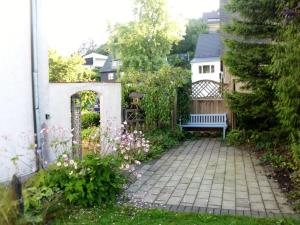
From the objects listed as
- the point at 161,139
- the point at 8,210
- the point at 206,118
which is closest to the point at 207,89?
the point at 206,118

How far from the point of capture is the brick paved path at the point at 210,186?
17.0 feet

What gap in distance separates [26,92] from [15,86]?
0.31m

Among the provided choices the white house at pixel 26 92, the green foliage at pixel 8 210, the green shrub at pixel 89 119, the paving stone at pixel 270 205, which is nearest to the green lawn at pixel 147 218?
the paving stone at pixel 270 205

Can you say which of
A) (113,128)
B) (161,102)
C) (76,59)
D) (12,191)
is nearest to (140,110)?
(161,102)

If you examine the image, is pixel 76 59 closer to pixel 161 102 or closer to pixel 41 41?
pixel 161 102

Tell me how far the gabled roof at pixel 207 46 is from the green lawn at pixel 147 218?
40.9 m

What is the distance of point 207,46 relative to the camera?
46.2m

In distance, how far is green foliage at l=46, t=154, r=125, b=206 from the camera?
5.12 m

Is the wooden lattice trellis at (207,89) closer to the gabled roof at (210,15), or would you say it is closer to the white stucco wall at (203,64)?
the white stucco wall at (203,64)

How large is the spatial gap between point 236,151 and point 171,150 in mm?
1712

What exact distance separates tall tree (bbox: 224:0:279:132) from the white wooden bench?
2.86 m

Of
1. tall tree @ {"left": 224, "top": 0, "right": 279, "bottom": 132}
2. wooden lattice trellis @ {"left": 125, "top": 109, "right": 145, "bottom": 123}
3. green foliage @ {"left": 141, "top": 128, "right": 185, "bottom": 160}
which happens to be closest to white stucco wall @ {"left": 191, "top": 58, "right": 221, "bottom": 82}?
green foliage @ {"left": 141, "top": 128, "right": 185, "bottom": 160}

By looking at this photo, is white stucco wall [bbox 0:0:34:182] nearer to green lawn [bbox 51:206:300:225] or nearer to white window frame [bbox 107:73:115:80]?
green lawn [bbox 51:206:300:225]

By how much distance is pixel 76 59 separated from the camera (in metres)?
21.0
